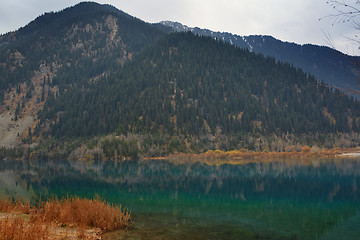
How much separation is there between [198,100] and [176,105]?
12926 mm

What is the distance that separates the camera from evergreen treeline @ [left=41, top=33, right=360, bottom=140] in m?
128

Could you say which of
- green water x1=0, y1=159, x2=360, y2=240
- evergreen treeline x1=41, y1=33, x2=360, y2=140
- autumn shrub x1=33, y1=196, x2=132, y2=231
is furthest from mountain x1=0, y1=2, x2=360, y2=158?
autumn shrub x1=33, y1=196, x2=132, y2=231

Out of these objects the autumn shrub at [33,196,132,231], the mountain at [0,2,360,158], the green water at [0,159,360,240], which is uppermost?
the mountain at [0,2,360,158]

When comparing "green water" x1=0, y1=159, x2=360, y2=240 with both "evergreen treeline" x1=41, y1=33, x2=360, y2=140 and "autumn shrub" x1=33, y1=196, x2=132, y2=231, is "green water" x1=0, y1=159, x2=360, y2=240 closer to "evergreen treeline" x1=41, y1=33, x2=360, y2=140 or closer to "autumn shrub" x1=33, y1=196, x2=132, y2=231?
"autumn shrub" x1=33, y1=196, x2=132, y2=231

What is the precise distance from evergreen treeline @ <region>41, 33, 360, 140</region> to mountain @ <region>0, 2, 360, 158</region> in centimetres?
49

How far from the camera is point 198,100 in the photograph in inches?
5477

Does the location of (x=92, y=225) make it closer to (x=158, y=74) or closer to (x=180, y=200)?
(x=180, y=200)

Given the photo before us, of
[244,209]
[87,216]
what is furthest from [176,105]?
[87,216]

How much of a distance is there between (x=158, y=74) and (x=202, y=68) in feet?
85.1

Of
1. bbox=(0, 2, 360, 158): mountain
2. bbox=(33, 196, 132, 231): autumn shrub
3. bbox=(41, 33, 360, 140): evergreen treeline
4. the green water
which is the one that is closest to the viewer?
the green water

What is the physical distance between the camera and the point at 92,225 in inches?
707

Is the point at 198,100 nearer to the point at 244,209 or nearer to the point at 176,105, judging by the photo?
the point at 176,105

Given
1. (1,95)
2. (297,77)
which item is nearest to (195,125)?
(297,77)

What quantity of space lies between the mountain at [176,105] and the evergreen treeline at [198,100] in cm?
49
